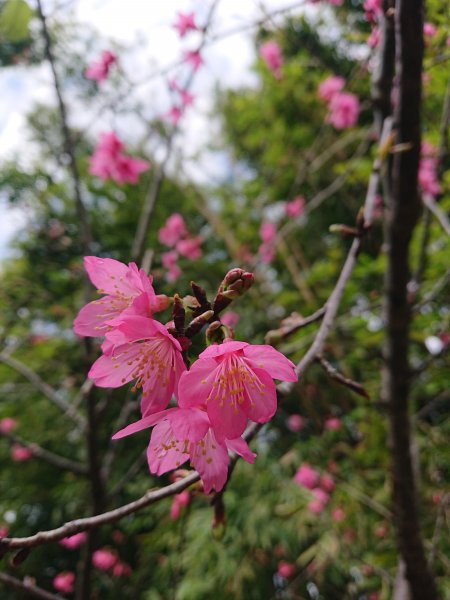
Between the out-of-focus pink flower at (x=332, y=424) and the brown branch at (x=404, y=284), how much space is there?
220 centimetres

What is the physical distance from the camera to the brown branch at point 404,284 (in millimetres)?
1003

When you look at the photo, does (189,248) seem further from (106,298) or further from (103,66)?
(106,298)

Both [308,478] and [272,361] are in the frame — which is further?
[308,478]

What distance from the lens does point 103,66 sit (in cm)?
263

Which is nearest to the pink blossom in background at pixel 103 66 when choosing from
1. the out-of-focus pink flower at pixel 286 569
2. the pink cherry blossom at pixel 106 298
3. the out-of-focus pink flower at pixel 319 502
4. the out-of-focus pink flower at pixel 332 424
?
the pink cherry blossom at pixel 106 298

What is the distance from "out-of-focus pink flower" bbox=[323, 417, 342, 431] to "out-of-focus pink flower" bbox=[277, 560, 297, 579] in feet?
4.18

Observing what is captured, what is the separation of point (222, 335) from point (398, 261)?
1056 millimetres

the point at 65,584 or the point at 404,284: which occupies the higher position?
the point at 404,284

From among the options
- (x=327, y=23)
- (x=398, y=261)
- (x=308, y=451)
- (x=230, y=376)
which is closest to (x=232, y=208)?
(x=327, y=23)

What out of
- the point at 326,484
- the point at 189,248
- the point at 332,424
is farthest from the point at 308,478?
the point at 189,248

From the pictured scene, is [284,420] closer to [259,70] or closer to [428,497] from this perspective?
[428,497]

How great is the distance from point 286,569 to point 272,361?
4.01 m

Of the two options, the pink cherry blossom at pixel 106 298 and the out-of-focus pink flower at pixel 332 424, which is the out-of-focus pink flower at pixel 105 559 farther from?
the pink cherry blossom at pixel 106 298

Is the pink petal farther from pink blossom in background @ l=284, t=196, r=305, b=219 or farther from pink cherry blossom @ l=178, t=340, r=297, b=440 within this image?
pink blossom in background @ l=284, t=196, r=305, b=219
